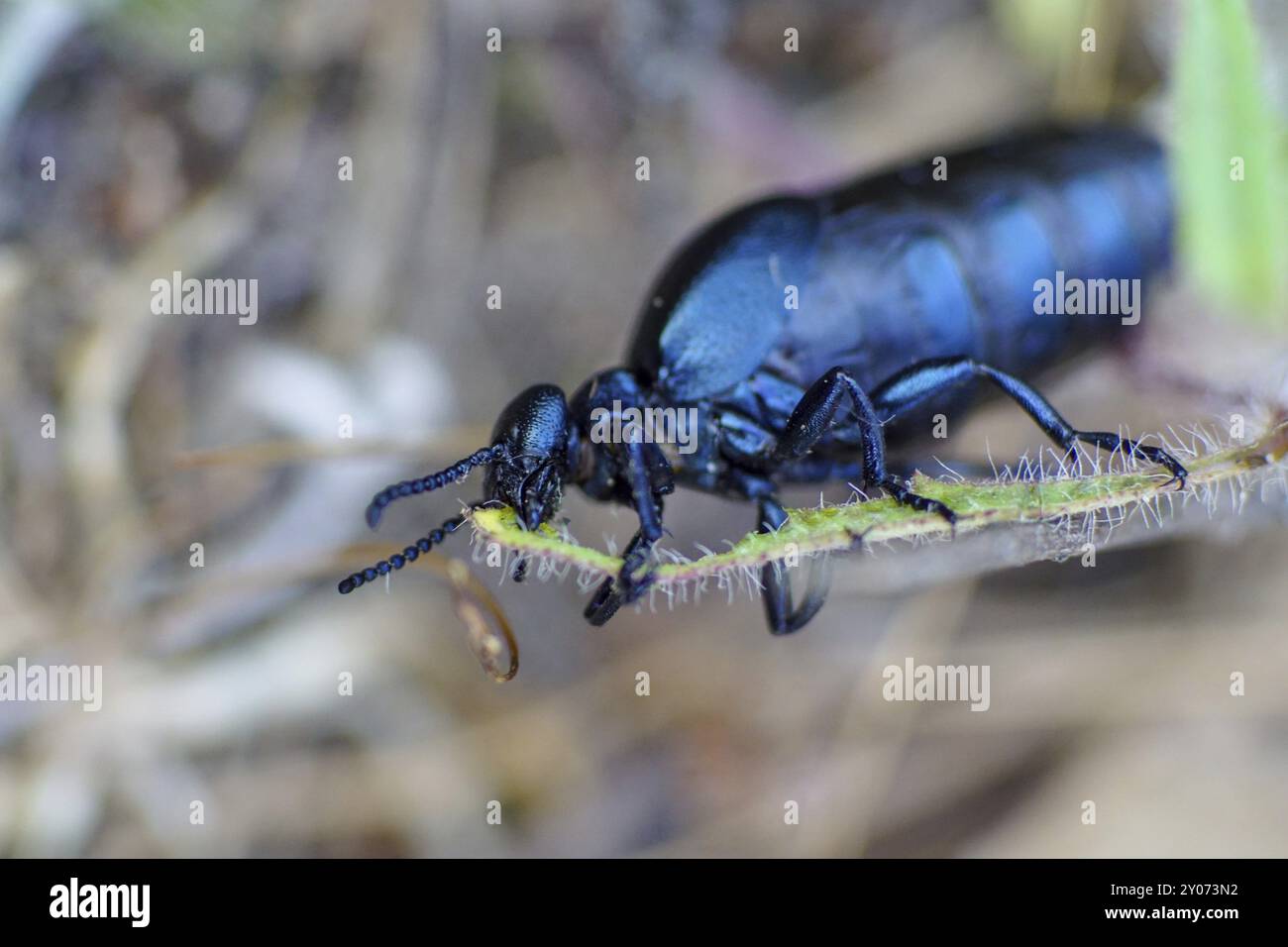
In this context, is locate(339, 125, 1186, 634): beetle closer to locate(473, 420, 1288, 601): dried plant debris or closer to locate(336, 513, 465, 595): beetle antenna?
locate(336, 513, 465, 595): beetle antenna

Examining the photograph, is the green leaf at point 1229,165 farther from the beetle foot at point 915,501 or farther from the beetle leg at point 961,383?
the beetle foot at point 915,501

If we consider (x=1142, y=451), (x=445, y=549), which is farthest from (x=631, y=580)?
(x=445, y=549)

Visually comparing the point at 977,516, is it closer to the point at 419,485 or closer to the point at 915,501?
the point at 915,501

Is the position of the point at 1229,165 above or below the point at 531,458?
above

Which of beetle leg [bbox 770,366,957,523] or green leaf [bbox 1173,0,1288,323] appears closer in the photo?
beetle leg [bbox 770,366,957,523]

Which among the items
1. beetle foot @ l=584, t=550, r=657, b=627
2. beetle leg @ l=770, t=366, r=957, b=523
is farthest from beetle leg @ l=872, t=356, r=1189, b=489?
beetle foot @ l=584, t=550, r=657, b=627
